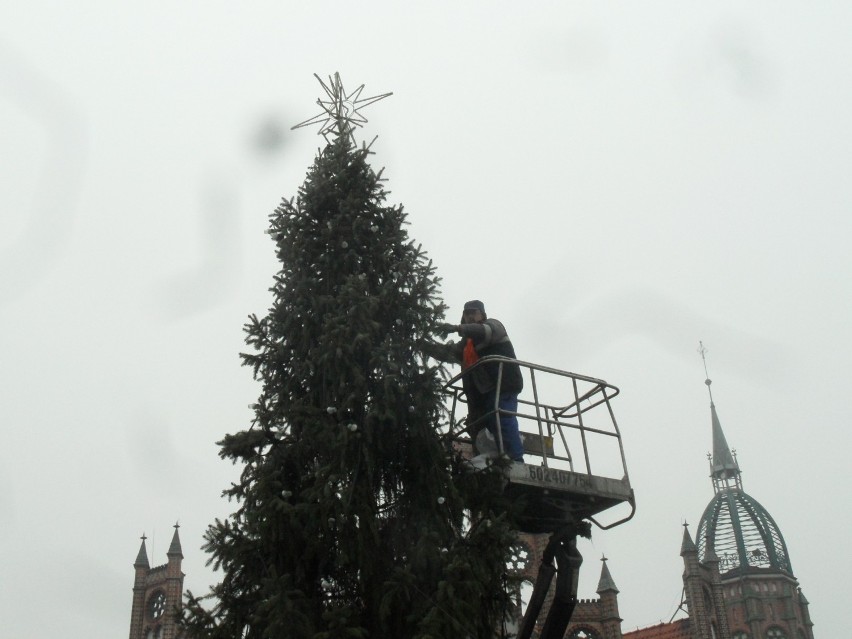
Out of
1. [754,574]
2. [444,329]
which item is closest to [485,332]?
[444,329]

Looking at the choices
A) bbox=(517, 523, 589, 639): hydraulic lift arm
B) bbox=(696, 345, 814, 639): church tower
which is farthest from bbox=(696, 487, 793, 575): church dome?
bbox=(517, 523, 589, 639): hydraulic lift arm

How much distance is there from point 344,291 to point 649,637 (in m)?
59.5

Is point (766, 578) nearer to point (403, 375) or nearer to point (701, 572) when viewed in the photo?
point (701, 572)

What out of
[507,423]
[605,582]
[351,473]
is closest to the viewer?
[351,473]

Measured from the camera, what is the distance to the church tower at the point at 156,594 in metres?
57.8

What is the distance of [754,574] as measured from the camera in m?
92.4

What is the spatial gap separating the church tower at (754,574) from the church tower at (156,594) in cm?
5113

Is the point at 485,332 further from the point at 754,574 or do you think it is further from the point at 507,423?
the point at 754,574

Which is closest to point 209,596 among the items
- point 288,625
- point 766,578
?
point 288,625

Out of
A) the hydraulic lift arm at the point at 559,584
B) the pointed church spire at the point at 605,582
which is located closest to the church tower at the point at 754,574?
the pointed church spire at the point at 605,582

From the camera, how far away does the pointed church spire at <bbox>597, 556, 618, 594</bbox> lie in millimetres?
54875

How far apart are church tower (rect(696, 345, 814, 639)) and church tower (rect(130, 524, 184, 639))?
51.1 meters

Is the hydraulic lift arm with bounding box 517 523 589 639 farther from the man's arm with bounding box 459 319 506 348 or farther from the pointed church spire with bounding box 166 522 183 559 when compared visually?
the pointed church spire with bounding box 166 522 183 559

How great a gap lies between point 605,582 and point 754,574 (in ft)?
142
